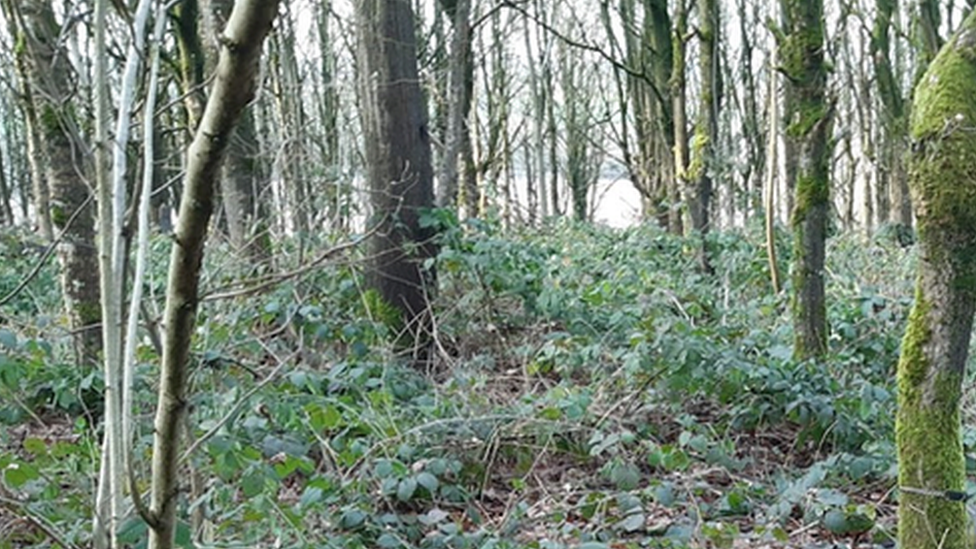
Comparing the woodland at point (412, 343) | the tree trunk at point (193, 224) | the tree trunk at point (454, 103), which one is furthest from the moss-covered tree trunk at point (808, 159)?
the tree trunk at point (193, 224)

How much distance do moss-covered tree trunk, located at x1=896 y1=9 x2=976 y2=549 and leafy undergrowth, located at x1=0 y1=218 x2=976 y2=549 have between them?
0.75 m

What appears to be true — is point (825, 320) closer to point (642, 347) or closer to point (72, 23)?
point (642, 347)

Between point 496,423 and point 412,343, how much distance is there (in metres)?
1.88

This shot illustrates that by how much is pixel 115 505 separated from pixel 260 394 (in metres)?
1.66

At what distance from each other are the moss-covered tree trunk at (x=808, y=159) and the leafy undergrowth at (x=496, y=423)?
30cm

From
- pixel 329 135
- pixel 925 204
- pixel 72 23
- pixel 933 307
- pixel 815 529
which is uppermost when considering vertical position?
pixel 329 135

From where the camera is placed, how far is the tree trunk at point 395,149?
627 cm

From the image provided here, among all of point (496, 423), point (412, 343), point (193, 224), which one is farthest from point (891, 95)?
point (193, 224)

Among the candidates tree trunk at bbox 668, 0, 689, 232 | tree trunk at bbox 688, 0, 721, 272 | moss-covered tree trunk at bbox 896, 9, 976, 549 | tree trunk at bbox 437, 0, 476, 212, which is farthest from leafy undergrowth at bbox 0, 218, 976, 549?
tree trunk at bbox 668, 0, 689, 232

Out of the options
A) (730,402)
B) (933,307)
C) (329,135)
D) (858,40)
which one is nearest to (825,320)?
(730,402)

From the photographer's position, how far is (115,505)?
168cm

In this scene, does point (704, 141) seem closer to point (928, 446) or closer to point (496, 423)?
point (496, 423)

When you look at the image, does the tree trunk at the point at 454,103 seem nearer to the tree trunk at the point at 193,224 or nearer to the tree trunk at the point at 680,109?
the tree trunk at the point at 680,109

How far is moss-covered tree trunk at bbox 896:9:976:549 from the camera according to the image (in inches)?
100
